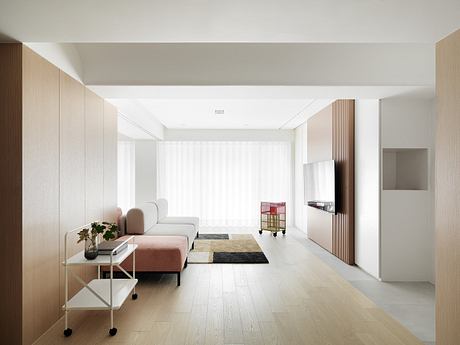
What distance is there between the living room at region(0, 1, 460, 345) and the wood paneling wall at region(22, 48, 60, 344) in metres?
0.02

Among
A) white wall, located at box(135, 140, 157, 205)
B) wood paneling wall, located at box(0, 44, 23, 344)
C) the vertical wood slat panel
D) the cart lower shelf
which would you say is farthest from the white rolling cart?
white wall, located at box(135, 140, 157, 205)

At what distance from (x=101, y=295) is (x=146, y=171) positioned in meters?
5.54

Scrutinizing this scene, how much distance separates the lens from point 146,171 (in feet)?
27.3

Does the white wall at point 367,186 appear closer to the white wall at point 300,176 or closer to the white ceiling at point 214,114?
the white ceiling at point 214,114

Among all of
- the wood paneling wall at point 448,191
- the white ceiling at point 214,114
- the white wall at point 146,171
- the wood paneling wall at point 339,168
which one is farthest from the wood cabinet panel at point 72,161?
the white wall at point 146,171

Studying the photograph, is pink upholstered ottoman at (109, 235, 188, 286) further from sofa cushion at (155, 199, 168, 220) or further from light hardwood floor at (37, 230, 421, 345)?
sofa cushion at (155, 199, 168, 220)

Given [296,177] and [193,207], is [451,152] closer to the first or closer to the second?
[296,177]

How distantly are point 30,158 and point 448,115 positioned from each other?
2.87 metres

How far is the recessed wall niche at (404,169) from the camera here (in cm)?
433

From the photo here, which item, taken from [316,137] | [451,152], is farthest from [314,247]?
[451,152]

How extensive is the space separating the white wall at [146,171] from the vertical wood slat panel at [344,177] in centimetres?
445

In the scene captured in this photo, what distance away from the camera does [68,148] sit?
3182mm

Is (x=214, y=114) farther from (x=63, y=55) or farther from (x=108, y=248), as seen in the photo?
(x=108, y=248)

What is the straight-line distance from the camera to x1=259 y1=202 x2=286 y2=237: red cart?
303 inches
